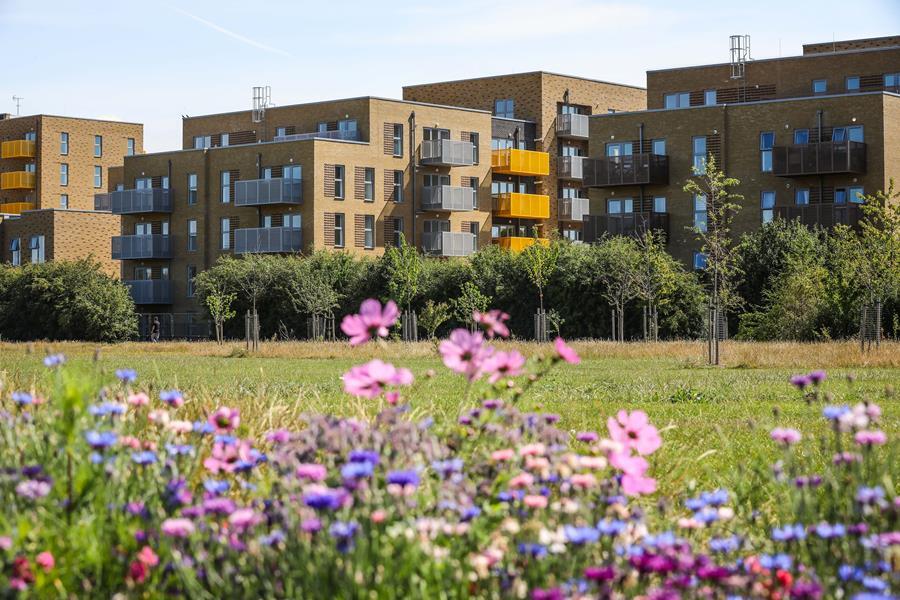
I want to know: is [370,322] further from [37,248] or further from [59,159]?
[59,159]

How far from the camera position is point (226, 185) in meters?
68.3

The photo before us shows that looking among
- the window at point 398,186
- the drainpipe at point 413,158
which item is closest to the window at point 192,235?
the window at point 398,186

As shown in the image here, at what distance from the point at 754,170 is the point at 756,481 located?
5117 centimetres

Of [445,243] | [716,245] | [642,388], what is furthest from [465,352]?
[445,243]

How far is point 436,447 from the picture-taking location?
4.80 m

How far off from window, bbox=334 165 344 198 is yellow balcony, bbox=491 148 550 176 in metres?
10.1

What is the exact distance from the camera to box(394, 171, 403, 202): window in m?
67.5

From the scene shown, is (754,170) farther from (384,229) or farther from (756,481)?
(756,481)

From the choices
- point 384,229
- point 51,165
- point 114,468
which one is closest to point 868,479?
point 114,468

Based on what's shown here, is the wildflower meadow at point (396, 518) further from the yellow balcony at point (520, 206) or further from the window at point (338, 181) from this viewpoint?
the yellow balcony at point (520, 206)

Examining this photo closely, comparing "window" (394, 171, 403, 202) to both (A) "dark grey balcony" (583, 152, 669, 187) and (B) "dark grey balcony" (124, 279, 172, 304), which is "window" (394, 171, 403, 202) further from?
(B) "dark grey balcony" (124, 279, 172, 304)

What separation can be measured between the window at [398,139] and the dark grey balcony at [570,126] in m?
11.2

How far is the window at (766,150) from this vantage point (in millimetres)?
56312

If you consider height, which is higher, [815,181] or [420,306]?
[815,181]
